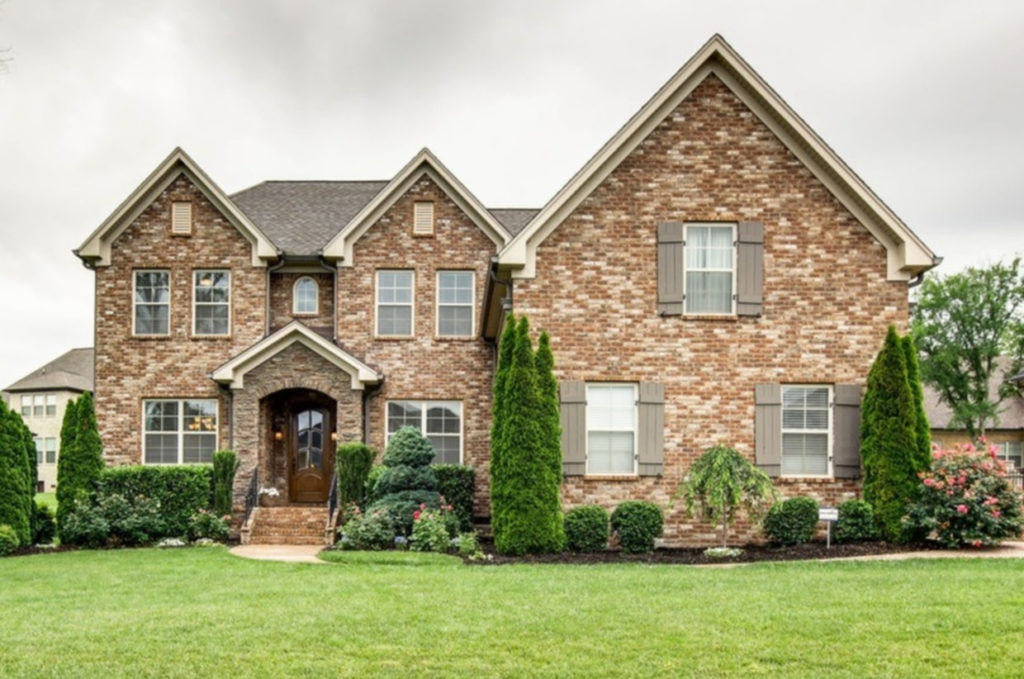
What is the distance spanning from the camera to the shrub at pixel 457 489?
1936cm

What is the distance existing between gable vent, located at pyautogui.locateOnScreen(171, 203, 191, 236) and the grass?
10.8 m

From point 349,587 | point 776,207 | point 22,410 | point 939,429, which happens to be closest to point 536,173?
point 939,429

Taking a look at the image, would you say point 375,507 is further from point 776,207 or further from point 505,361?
point 776,207

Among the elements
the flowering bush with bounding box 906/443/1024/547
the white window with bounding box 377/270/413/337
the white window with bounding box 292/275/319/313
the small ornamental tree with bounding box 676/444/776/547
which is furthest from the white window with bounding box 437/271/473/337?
the flowering bush with bounding box 906/443/1024/547

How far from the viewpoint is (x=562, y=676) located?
7059 mm

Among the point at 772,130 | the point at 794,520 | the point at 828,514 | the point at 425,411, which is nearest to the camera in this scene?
the point at 828,514

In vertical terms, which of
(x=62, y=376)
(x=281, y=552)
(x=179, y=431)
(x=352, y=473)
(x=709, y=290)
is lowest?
(x=281, y=552)

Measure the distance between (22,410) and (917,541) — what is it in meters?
56.0

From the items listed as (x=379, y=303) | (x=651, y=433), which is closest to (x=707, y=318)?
(x=651, y=433)

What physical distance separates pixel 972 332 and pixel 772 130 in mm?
36166

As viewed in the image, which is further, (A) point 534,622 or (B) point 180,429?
(B) point 180,429

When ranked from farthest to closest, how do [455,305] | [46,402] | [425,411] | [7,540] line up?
[46,402], [455,305], [425,411], [7,540]

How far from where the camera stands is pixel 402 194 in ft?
71.0

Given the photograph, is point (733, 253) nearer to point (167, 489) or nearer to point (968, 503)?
point (968, 503)
